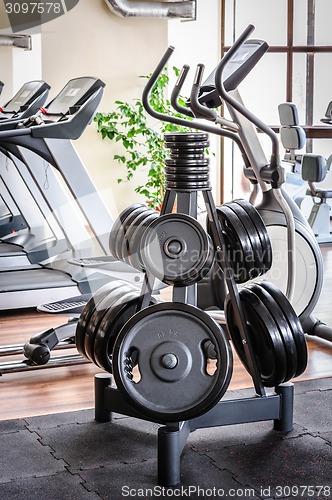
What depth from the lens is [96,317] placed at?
8.95ft

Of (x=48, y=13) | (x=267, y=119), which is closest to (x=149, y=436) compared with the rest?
(x=48, y=13)

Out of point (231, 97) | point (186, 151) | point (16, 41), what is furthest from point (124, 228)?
point (16, 41)

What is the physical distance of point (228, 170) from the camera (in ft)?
24.6

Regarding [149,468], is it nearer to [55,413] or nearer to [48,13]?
[55,413]

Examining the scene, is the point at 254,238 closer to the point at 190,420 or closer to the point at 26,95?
the point at 190,420

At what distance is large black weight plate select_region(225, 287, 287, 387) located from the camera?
8.25 ft

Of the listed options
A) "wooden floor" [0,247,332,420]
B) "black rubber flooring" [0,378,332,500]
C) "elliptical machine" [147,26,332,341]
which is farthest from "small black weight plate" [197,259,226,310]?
"black rubber flooring" [0,378,332,500]

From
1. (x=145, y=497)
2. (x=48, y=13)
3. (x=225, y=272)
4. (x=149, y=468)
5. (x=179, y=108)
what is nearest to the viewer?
(x=145, y=497)

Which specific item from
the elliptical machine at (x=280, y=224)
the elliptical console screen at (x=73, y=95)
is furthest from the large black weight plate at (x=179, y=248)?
the elliptical console screen at (x=73, y=95)

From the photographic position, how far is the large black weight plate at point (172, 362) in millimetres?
2348

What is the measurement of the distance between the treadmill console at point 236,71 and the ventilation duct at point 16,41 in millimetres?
3327

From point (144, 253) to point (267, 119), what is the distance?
18.5 ft

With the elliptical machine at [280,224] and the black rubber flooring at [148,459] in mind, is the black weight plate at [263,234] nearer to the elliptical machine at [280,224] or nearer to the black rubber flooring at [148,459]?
the black rubber flooring at [148,459]

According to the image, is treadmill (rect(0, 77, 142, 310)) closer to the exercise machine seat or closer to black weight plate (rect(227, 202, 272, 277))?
black weight plate (rect(227, 202, 272, 277))
